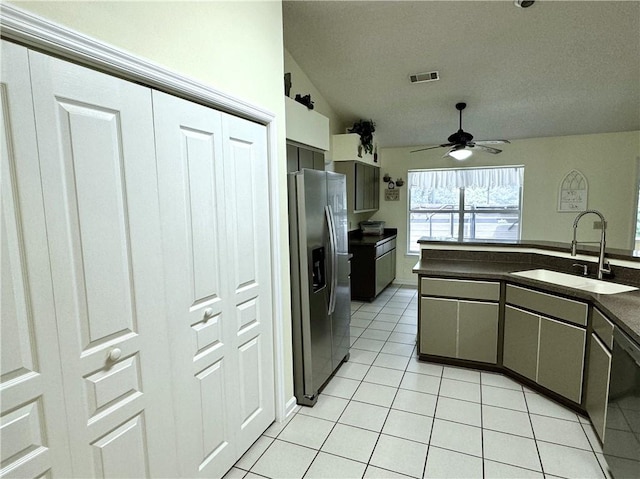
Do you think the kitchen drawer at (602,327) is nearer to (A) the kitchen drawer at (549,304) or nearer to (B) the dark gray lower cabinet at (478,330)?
(A) the kitchen drawer at (549,304)

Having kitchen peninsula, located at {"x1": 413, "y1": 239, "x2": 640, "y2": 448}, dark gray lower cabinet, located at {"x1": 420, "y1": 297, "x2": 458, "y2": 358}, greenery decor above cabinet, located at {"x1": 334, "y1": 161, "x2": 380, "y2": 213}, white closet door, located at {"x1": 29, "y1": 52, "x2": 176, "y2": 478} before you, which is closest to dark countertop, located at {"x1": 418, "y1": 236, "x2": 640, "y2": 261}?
kitchen peninsula, located at {"x1": 413, "y1": 239, "x2": 640, "y2": 448}

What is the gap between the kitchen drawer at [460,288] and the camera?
2.88m

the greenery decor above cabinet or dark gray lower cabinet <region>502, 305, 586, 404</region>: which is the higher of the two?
the greenery decor above cabinet

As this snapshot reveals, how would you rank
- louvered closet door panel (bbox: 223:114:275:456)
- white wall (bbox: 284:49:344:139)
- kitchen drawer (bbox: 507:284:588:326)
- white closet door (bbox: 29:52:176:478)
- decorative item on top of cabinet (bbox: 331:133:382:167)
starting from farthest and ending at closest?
decorative item on top of cabinet (bbox: 331:133:382:167) → white wall (bbox: 284:49:344:139) → kitchen drawer (bbox: 507:284:588:326) → louvered closet door panel (bbox: 223:114:275:456) → white closet door (bbox: 29:52:176:478)

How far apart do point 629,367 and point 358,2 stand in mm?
2917

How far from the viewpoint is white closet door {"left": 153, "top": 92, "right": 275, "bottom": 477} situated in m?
1.53

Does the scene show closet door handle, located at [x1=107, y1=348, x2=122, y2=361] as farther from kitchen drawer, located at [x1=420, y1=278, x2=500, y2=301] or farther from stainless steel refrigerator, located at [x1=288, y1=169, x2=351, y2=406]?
kitchen drawer, located at [x1=420, y1=278, x2=500, y2=301]

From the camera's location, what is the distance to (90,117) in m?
1.18

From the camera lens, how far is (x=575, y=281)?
271cm

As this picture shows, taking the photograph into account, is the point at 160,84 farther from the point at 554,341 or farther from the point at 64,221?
the point at 554,341

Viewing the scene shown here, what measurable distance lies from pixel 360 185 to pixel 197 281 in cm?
385

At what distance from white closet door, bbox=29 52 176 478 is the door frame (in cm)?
4

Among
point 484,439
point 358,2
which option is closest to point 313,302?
point 484,439

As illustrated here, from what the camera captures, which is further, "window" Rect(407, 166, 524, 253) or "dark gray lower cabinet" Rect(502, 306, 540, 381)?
"window" Rect(407, 166, 524, 253)
